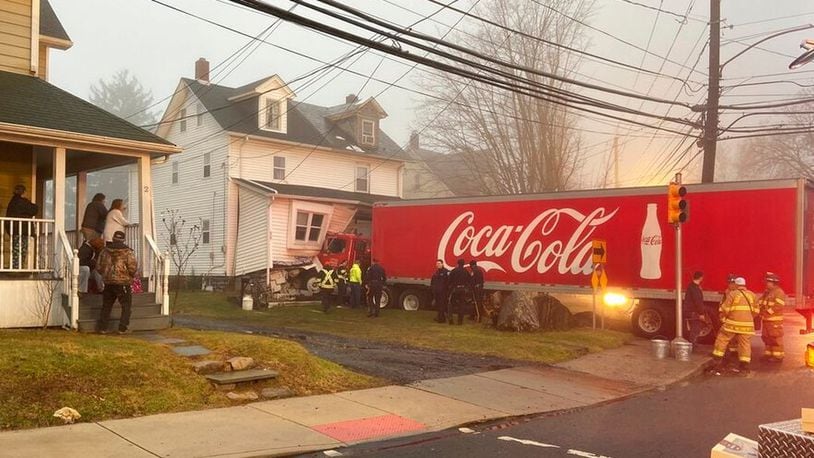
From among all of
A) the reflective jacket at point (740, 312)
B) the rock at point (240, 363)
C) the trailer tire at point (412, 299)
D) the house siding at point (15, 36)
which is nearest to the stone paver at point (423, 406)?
the rock at point (240, 363)

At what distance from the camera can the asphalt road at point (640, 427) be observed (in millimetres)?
6552

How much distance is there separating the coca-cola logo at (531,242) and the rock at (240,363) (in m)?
11.0

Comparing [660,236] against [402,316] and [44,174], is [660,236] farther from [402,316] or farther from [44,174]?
[44,174]

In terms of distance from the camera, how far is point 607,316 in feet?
60.2

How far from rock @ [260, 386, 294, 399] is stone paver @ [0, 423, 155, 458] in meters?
2.20

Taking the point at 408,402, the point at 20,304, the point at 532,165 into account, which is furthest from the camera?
the point at 532,165

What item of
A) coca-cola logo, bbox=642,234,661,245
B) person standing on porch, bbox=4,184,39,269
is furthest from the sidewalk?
person standing on porch, bbox=4,184,39,269

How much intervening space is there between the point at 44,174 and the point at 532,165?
72.5 feet

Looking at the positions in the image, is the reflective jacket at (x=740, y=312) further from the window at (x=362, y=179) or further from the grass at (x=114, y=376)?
the window at (x=362, y=179)

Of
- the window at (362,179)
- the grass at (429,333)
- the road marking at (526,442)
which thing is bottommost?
the grass at (429,333)

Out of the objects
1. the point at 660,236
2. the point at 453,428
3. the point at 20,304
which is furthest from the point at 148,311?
the point at 660,236

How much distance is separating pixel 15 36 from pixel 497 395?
11.8 m

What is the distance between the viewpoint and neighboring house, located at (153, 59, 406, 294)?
89.9ft

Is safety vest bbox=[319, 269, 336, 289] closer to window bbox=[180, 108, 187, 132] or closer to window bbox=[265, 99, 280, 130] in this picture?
window bbox=[265, 99, 280, 130]
